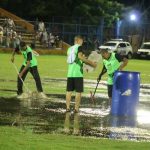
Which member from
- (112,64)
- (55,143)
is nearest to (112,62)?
(112,64)

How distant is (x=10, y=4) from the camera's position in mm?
63688

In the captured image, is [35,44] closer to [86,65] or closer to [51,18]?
[51,18]

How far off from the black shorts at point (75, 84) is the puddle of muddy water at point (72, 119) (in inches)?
23.7

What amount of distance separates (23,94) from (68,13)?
46.6 metres

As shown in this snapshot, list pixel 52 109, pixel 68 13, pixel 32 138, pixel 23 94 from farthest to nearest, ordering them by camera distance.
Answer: pixel 68 13 → pixel 23 94 → pixel 52 109 → pixel 32 138

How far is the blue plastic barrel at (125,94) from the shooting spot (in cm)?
1553

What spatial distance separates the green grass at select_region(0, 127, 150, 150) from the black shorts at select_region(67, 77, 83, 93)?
3676 millimetres

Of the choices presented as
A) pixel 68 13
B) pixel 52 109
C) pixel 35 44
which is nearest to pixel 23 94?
pixel 52 109

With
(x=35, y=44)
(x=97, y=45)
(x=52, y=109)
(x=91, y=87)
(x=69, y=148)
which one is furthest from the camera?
(x=97, y=45)

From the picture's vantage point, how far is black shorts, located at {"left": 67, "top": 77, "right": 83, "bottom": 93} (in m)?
15.3

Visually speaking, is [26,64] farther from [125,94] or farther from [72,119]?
[72,119]

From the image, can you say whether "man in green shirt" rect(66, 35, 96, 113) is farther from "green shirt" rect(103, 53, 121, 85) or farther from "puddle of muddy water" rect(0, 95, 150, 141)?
"green shirt" rect(103, 53, 121, 85)

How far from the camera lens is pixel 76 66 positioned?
50.3 feet

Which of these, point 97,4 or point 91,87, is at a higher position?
point 97,4
